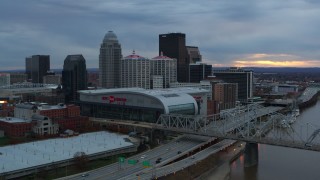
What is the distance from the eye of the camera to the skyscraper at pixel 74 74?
64000mm

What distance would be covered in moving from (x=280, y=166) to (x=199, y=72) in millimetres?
53309

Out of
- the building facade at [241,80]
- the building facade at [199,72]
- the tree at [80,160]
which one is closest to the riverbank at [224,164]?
the tree at [80,160]

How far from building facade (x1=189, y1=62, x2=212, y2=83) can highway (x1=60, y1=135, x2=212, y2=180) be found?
4565 centimetres

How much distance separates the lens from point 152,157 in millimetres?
28719

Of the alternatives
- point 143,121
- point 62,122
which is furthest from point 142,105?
point 62,122

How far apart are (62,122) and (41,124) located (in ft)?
6.73

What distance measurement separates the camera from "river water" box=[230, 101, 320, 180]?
2627cm

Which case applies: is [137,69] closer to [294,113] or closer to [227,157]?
[294,113]

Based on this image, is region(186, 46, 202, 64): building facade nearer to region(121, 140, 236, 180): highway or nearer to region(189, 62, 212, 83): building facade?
region(189, 62, 212, 83): building facade

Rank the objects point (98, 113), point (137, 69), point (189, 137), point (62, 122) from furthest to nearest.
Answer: point (137, 69)
point (98, 113)
point (62, 122)
point (189, 137)

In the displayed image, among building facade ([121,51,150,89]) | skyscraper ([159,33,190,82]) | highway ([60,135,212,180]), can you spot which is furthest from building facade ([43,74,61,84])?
highway ([60,135,212,180])

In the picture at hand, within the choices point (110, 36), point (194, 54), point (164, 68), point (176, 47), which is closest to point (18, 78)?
point (110, 36)

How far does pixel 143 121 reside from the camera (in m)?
43.2

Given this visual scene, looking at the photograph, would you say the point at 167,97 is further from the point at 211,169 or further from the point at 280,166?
the point at 280,166
